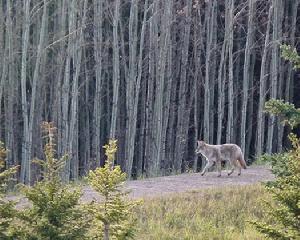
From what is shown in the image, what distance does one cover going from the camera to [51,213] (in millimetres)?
8477

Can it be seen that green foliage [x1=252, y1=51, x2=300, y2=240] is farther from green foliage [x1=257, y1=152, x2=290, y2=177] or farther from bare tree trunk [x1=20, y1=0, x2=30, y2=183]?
bare tree trunk [x1=20, y1=0, x2=30, y2=183]

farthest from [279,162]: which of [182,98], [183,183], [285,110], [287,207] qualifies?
[182,98]

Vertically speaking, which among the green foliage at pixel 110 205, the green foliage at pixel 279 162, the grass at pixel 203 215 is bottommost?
the grass at pixel 203 215

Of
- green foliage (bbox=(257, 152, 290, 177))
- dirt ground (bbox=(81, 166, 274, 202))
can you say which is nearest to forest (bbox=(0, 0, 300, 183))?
dirt ground (bbox=(81, 166, 274, 202))

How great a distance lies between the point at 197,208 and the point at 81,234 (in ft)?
17.7

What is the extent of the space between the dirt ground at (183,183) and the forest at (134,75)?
2679 millimetres

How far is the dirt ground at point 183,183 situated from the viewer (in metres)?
15.1

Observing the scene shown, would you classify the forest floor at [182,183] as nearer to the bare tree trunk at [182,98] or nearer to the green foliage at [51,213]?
the green foliage at [51,213]

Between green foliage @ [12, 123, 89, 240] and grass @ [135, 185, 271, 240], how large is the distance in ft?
11.9

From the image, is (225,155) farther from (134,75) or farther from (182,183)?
(134,75)

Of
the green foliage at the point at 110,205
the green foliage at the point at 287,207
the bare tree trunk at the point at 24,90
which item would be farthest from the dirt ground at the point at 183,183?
the green foliage at the point at 287,207

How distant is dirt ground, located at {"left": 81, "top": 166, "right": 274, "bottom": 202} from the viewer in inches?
594

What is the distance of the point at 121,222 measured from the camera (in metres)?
8.57

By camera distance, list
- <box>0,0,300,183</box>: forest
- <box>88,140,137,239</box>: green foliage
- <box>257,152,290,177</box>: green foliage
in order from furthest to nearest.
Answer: <box>0,0,300,183</box>: forest, <box>257,152,290,177</box>: green foliage, <box>88,140,137,239</box>: green foliage
